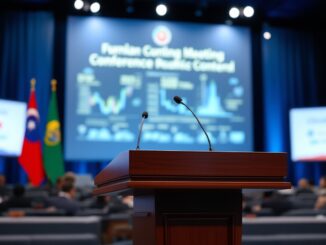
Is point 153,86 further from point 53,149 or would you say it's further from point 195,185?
point 195,185

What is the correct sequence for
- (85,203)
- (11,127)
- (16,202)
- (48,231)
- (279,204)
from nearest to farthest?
(48,231) → (16,202) → (279,204) → (85,203) → (11,127)

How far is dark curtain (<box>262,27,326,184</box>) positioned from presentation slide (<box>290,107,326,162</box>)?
97 cm

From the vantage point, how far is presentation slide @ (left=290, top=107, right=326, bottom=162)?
11258 millimetres

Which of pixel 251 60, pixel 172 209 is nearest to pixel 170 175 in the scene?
pixel 172 209

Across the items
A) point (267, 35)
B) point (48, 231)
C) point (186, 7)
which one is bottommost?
point (48, 231)

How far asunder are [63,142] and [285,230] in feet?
23.4

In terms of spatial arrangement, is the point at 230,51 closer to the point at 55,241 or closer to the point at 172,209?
the point at 55,241

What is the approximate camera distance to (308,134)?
11438mm

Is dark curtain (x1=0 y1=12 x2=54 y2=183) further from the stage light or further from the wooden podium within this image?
the wooden podium

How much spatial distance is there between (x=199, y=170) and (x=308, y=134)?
1030 cm

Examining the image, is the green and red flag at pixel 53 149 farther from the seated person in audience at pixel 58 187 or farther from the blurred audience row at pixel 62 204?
the blurred audience row at pixel 62 204

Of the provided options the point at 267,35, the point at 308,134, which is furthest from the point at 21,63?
the point at 308,134

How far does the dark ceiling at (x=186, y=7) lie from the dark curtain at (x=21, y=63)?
0.50 meters

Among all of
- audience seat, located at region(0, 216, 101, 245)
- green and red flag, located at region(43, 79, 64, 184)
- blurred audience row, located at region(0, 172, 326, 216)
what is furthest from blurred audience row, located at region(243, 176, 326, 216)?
green and red flag, located at region(43, 79, 64, 184)
